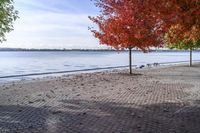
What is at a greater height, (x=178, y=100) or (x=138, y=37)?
(x=138, y=37)

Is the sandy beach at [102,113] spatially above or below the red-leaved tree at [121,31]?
below

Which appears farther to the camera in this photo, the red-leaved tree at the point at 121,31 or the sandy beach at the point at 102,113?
the red-leaved tree at the point at 121,31

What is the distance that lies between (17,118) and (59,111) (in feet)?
5.68

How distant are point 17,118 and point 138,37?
16737mm

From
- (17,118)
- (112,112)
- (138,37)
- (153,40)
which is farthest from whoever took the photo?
(153,40)

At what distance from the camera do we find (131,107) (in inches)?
534

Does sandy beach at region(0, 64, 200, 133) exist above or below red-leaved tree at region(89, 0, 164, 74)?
below

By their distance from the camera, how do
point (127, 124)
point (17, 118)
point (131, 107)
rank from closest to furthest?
point (127, 124) < point (17, 118) < point (131, 107)

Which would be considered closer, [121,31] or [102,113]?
[102,113]

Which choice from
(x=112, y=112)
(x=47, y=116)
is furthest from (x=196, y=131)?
(x=47, y=116)

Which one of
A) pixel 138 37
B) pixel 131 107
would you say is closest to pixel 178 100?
pixel 131 107

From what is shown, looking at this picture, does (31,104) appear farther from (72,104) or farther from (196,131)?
(196,131)

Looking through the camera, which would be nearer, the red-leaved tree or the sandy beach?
the sandy beach

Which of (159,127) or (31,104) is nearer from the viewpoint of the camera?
(159,127)
